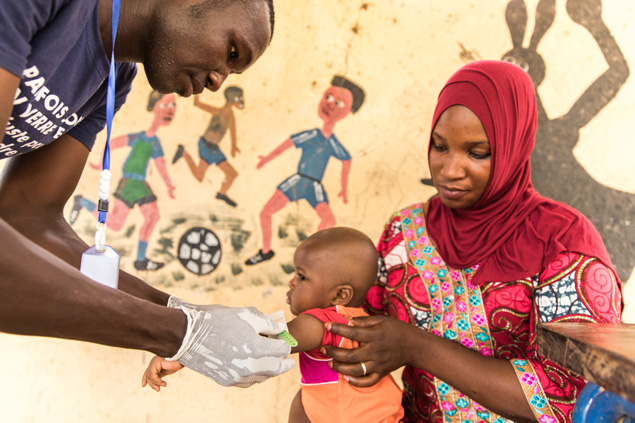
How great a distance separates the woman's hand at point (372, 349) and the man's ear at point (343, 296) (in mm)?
268

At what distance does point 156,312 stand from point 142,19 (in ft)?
2.64

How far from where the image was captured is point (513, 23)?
2.83 meters

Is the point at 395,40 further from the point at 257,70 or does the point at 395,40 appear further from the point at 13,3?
the point at 13,3

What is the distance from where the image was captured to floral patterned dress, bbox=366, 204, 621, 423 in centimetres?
170

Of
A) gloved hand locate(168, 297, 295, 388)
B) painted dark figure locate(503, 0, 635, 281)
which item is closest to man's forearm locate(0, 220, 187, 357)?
gloved hand locate(168, 297, 295, 388)

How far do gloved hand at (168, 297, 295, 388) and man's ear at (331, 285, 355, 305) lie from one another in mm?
517

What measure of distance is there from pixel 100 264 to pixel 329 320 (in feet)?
2.45

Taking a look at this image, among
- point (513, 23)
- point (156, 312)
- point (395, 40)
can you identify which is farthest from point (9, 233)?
point (513, 23)

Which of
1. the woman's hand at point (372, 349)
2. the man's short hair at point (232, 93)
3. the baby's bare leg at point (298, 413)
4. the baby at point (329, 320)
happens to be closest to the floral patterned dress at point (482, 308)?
the baby at point (329, 320)

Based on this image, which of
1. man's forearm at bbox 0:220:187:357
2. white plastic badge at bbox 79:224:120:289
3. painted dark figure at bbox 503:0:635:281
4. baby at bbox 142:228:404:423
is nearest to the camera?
man's forearm at bbox 0:220:187:357

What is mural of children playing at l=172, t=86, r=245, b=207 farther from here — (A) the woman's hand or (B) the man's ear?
(A) the woman's hand

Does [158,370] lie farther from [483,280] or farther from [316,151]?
[316,151]

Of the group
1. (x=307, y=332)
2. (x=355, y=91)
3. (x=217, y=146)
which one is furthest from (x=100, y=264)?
(x=355, y=91)

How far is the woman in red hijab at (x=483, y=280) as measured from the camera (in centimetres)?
172
